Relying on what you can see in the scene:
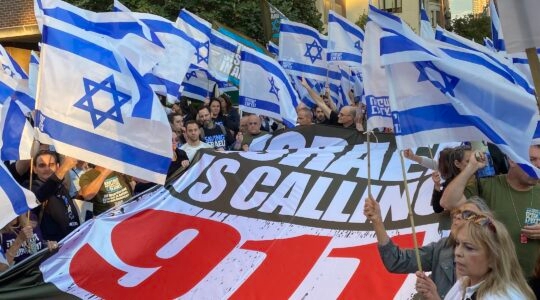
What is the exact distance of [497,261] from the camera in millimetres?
2664

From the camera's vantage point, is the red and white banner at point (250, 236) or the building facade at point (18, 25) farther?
the building facade at point (18, 25)

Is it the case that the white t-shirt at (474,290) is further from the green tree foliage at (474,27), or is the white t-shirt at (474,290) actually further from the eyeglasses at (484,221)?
the green tree foliage at (474,27)

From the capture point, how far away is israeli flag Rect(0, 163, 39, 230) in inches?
180

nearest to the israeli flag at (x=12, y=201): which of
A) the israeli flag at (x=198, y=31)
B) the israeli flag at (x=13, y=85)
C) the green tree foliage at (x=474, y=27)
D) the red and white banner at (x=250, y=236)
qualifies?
the red and white banner at (x=250, y=236)

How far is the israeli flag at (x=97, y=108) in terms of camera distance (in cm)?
517

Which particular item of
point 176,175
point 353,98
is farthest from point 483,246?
point 353,98

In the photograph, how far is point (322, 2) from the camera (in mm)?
32125

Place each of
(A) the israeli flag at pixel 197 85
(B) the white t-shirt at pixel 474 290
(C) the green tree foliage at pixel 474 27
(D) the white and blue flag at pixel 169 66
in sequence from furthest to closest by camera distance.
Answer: (C) the green tree foliage at pixel 474 27 → (A) the israeli flag at pixel 197 85 → (D) the white and blue flag at pixel 169 66 → (B) the white t-shirt at pixel 474 290

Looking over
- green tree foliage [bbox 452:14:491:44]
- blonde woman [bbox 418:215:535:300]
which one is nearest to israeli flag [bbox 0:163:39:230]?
Answer: blonde woman [bbox 418:215:535:300]

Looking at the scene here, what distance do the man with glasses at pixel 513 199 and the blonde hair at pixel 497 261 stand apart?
44.5 inches

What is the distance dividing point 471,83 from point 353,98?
10.2 meters

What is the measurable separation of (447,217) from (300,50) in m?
7.64

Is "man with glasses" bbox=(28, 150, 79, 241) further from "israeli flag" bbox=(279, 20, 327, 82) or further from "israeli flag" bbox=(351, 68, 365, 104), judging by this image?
"israeli flag" bbox=(351, 68, 365, 104)

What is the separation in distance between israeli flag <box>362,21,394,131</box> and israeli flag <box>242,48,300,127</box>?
16.3 ft
